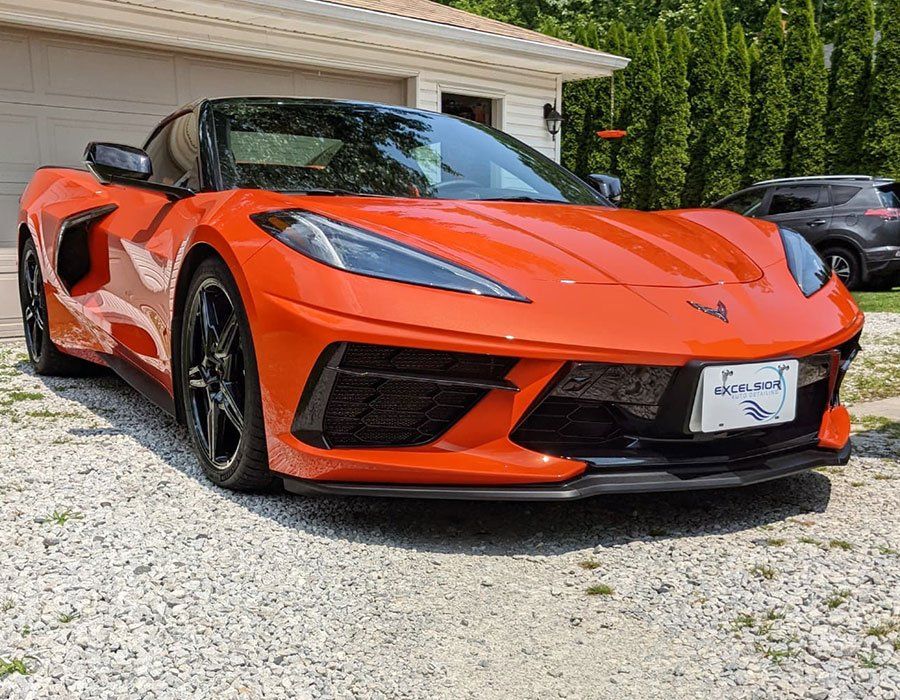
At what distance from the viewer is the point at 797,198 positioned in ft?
37.3

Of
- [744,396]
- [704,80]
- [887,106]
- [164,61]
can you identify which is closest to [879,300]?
[887,106]

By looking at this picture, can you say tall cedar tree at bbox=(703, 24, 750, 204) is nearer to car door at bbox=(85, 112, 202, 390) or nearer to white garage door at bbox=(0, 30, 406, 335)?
white garage door at bbox=(0, 30, 406, 335)

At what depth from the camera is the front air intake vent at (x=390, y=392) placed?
2219mm

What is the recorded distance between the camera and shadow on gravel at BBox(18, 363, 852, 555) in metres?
2.39

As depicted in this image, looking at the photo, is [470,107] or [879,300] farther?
[470,107]

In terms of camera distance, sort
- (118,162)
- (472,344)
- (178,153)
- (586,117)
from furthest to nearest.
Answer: (586,117), (178,153), (118,162), (472,344)

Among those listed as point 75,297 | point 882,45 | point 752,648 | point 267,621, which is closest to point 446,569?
point 267,621

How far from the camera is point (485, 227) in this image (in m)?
2.66

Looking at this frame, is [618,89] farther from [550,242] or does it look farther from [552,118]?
[550,242]

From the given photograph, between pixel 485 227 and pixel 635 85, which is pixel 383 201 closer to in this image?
pixel 485 227

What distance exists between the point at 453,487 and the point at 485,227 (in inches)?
32.5

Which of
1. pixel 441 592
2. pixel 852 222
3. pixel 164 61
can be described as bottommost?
pixel 852 222

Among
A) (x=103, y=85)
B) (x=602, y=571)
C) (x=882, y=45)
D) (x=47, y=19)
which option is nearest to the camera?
(x=602, y=571)

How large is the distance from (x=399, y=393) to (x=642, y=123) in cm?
1539
